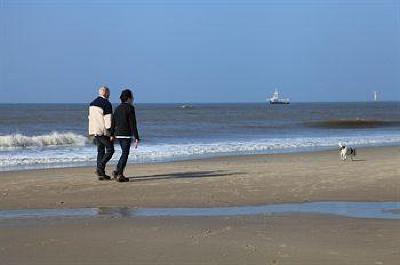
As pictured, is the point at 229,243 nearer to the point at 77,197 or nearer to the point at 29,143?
the point at 77,197

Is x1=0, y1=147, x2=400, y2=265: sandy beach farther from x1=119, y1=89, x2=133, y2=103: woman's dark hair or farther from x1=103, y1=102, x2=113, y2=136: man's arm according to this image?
x1=119, y1=89, x2=133, y2=103: woman's dark hair

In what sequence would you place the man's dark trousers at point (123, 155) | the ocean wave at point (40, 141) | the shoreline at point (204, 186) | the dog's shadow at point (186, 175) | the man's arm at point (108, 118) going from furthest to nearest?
the ocean wave at point (40, 141) < the dog's shadow at point (186, 175) < the man's arm at point (108, 118) < the man's dark trousers at point (123, 155) < the shoreline at point (204, 186)

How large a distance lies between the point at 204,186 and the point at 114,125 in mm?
2080

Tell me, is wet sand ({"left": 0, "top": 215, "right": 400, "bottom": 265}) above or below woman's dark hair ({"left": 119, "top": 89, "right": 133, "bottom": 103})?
below

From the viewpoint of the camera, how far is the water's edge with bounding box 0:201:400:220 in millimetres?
7941

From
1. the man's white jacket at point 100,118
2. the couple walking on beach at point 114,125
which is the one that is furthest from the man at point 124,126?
the man's white jacket at point 100,118

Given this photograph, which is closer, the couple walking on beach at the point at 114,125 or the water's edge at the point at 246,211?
the water's edge at the point at 246,211

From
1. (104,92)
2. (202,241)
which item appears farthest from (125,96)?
(202,241)

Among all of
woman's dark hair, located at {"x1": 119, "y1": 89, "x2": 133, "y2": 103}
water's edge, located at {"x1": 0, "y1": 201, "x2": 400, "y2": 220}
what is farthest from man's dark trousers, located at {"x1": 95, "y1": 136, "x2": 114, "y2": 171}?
water's edge, located at {"x1": 0, "y1": 201, "x2": 400, "y2": 220}

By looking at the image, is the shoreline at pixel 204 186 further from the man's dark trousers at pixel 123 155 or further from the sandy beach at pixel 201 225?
the man's dark trousers at pixel 123 155

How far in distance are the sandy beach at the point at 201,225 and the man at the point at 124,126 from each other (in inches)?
15.5

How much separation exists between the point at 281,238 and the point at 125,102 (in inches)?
223

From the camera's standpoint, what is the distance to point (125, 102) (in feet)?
37.2

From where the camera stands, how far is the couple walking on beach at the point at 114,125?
1127cm
